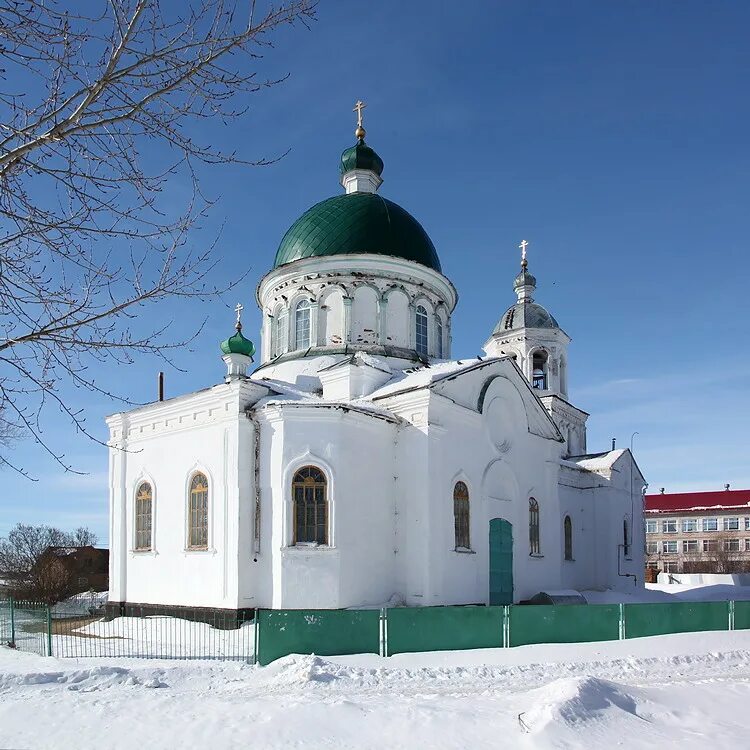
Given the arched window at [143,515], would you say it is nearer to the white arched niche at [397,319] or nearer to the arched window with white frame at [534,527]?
the white arched niche at [397,319]

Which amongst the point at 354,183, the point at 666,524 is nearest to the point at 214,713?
the point at 354,183

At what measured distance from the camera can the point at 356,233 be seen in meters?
20.2

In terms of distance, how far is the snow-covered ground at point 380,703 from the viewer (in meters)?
7.30

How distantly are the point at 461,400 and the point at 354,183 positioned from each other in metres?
8.23

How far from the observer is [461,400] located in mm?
17266

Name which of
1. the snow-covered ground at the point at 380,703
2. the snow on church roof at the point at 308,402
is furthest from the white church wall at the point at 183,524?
the snow-covered ground at the point at 380,703

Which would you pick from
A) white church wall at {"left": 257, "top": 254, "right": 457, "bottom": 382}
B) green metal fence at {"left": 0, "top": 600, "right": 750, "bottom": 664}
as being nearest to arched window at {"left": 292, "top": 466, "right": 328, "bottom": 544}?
green metal fence at {"left": 0, "top": 600, "right": 750, "bottom": 664}

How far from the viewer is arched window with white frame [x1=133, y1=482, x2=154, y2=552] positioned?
16.9 metres

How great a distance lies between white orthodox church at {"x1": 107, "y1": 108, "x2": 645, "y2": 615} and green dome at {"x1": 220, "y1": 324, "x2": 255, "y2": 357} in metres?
0.04

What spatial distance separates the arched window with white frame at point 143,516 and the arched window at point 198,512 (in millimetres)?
1278

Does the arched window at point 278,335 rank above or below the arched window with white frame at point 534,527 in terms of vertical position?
above

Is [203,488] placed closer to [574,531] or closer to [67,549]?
[574,531]

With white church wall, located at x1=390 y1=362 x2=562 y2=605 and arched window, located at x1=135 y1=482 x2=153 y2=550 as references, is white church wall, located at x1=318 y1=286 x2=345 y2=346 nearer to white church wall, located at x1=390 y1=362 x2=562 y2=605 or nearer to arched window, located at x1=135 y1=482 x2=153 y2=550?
white church wall, located at x1=390 y1=362 x2=562 y2=605

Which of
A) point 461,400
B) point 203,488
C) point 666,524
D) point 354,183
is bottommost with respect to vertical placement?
point 666,524
